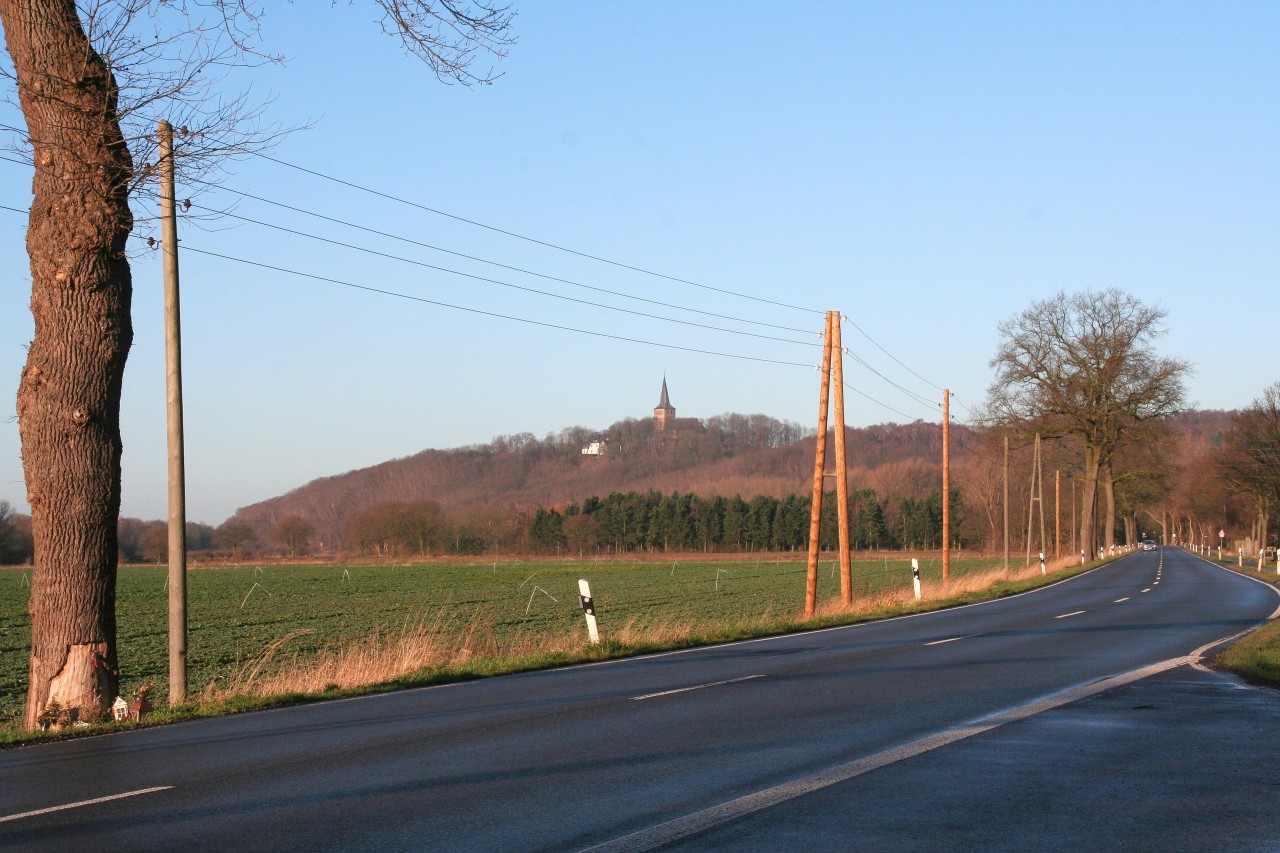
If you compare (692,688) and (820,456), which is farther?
(820,456)

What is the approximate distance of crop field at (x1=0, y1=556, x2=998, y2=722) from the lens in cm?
2506

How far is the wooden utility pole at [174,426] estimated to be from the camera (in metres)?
12.4

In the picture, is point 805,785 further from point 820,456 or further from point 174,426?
point 820,456

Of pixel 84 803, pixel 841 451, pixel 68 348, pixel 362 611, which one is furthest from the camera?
pixel 362 611

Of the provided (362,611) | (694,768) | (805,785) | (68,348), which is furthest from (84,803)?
(362,611)

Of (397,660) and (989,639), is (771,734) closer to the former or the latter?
(397,660)

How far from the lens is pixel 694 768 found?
A: 24.9 feet

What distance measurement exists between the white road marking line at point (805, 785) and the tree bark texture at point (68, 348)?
725 cm

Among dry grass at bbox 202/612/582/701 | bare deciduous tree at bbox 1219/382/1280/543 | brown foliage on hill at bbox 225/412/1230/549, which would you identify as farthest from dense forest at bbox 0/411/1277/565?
dry grass at bbox 202/612/582/701

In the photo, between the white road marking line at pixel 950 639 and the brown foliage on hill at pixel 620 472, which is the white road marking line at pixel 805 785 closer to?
the white road marking line at pixel 950 639

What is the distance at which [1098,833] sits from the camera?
19.2 ft

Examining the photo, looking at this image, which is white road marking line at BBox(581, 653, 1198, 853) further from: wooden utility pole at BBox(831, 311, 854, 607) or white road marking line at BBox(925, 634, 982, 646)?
wooden utility pole at BBox(831, 311, 854, 607)

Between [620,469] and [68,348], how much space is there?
166428 mm

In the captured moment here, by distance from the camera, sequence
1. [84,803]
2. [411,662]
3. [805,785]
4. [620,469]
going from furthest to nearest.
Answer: [620,469]
[411,662]
[805,785]
[84,803]
